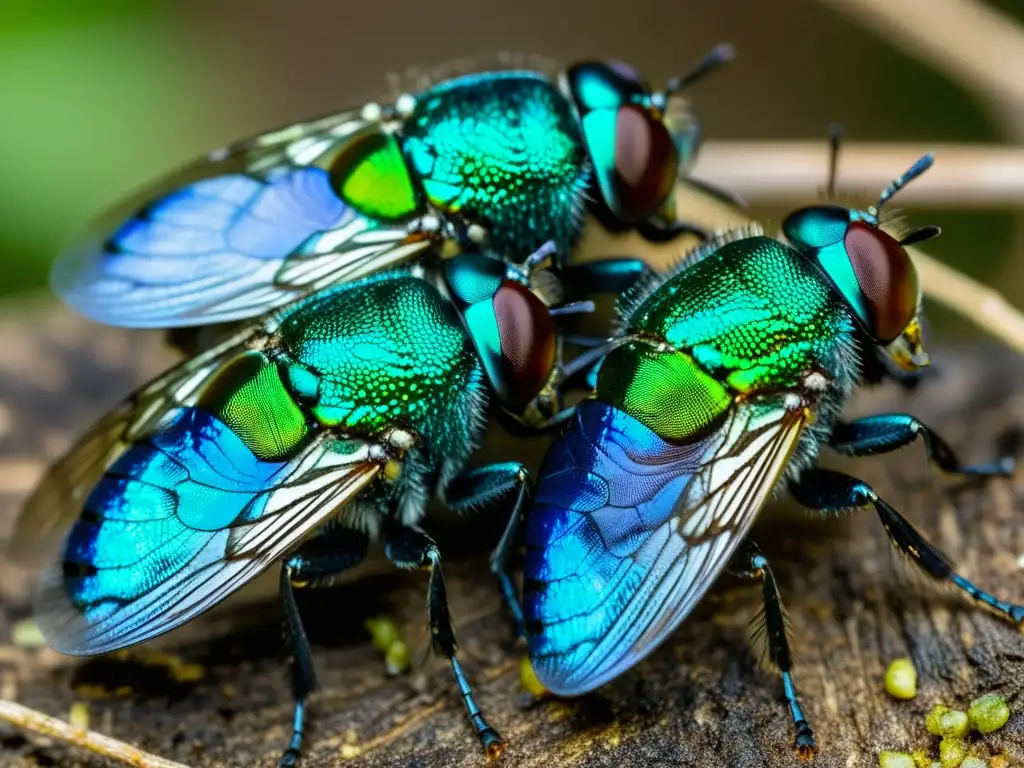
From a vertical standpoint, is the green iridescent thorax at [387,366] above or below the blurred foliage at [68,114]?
below

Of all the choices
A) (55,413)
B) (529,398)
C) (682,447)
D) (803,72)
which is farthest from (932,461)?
(803,72)

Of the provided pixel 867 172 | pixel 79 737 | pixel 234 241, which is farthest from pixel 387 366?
pixel 867 172

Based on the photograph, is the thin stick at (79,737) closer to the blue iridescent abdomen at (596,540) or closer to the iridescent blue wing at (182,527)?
the iridescent blue wing at (182,527)

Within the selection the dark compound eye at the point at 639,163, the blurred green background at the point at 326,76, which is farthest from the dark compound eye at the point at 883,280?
the blurred green background at the point at 326,76

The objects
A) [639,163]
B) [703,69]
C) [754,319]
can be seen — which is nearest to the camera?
[754,319]

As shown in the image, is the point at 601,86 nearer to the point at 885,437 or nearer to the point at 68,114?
the point at 885,437

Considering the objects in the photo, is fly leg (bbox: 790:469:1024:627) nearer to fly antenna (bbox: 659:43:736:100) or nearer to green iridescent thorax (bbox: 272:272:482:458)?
green iridescent thorax (bbox: 272:272:482:458)
